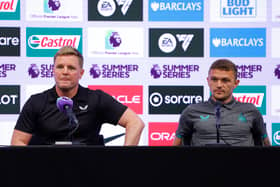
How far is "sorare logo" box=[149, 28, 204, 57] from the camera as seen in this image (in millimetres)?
3479

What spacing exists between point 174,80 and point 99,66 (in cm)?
59

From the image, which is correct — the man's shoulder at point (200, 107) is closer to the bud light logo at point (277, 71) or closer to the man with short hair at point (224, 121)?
the man with short hair at point (224, 121)

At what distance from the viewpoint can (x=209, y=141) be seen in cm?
257

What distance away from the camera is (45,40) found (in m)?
3.43

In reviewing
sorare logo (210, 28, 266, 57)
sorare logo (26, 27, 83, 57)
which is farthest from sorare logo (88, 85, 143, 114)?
sorare logo (210, 28, 266, 57)

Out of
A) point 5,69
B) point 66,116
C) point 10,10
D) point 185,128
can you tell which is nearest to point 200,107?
point 185,128

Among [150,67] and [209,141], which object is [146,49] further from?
[209,141]

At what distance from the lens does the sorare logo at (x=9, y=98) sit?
3396mm

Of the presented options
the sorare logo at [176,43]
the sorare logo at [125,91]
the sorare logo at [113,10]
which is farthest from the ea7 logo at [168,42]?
the sorare logo at [125,91]

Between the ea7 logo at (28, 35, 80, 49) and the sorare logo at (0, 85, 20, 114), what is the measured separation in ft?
1.20

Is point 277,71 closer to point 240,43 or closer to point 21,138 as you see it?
point 240,43
